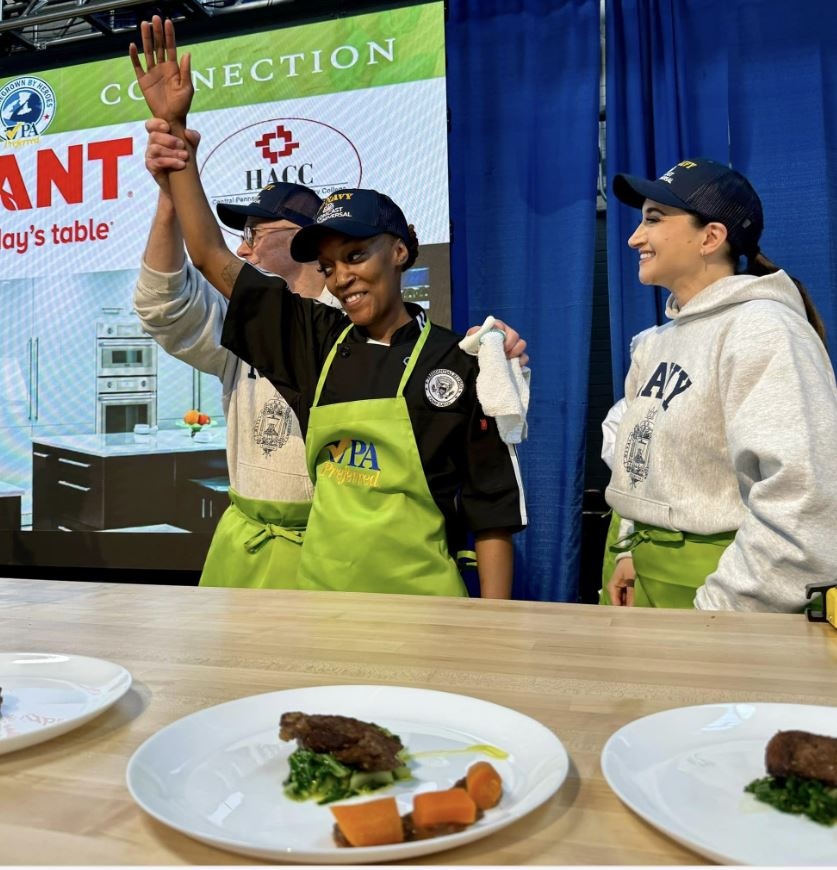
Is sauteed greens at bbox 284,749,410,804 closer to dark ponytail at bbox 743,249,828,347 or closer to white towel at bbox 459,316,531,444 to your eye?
white towel at bbox 459,316,531,444

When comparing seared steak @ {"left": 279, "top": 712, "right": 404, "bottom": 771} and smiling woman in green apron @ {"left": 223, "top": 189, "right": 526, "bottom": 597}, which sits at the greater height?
smiling woman in green apron @ {"left": 223, "top": 189, "right": 526, "bottom": 597}

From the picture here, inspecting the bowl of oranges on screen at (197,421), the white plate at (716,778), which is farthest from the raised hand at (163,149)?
the bowl of oranges on screen at (197,421)

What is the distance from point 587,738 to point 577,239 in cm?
264

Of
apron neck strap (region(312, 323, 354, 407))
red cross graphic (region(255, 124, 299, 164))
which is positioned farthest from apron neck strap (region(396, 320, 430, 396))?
red cross graphic (region(255, 124, 299, 164))

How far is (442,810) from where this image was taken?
1.57ft

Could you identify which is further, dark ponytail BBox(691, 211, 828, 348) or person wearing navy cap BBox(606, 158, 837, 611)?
A: dark ponytail BBox(691, 211, 828, 348)

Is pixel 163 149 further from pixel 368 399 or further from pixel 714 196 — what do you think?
pixel 714 196

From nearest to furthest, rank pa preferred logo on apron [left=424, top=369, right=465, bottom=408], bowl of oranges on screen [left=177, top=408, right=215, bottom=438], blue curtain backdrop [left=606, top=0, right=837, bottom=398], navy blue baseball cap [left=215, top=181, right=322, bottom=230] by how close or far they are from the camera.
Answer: pa preferred logo on apron [left=424, top=369, right=465, bottom=408] → navy blue baseball cap [left=215, top=181, right=322, bottom=230] → blue curtain backdrop [left=606, top=0, right=837, bottom=398] → bowl of oranges on screen [left=177, top=408, right=215, bottom=438]

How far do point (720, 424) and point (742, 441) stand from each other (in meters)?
0.15

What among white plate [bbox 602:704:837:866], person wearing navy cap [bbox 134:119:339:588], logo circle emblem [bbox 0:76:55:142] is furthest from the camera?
logo circle emblem [bbox 0:76:55:142]

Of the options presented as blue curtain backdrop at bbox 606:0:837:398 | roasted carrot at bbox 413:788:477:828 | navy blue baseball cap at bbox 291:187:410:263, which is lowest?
roasted carrot at bbox 413:788:477:828

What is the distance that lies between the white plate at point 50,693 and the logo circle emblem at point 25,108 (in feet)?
11.8

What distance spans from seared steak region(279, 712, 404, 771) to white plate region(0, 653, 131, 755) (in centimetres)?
18

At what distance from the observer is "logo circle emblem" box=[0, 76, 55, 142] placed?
375cm
